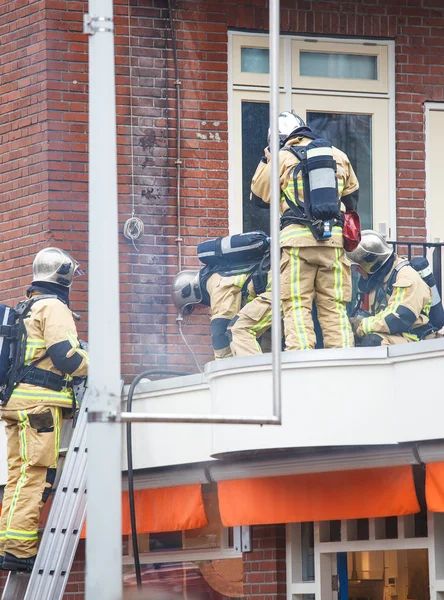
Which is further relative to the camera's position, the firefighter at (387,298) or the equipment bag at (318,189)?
the firefighter at (387,298)

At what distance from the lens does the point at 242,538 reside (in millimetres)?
9695

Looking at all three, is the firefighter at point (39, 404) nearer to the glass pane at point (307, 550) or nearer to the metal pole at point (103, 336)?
the glass pane at point (307, 550)

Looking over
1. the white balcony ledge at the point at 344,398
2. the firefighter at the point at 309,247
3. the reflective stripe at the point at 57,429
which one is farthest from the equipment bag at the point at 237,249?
the reflective stripe at the point at 57,429

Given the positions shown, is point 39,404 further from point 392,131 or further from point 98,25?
point 392,131

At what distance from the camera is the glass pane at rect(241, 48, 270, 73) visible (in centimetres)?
1153

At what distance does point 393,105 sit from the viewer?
1172 cm

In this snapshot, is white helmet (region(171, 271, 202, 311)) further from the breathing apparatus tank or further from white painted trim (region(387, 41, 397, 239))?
white painted trim (region(387, 41, 397, 239))

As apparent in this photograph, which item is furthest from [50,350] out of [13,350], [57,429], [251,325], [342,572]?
[342,572]

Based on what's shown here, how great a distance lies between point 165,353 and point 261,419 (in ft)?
15.1

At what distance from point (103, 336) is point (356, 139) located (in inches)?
242

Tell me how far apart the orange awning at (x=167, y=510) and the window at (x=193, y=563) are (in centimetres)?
70

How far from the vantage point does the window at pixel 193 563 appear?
34.5 feet

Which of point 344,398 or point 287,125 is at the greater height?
point 287,125

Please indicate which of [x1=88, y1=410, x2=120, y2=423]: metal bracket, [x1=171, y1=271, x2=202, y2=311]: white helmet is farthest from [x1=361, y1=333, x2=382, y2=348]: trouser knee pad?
[x1=88, y1=410, x2=120, y2=423]: metal bracket
